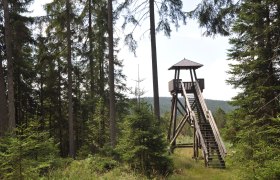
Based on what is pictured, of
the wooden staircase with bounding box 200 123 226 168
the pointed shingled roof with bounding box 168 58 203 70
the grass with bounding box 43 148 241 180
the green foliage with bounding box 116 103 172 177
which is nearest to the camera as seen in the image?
the grass with bounding box 43 148 241 180

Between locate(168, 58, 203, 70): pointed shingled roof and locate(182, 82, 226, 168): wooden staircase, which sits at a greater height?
locate(168, 58, 203, 70): pointed shingled roof

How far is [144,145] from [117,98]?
17.3 meters

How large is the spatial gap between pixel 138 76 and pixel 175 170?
7.26 meters

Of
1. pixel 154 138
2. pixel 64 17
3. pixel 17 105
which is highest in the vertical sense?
pixel 64 17

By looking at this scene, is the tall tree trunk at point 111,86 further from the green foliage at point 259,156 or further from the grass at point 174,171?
the green foliage at point 259,156

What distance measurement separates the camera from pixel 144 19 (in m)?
16.0

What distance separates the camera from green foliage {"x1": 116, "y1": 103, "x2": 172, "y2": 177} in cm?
1198

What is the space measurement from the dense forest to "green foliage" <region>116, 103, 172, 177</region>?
37 mm

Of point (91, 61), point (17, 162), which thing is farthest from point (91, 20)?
point (17, 162)

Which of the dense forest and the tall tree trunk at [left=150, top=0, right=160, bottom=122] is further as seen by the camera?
the tall tree trunk at [left=150, top=0, right=160, bottom=122]

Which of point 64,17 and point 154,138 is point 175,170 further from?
point 64,17

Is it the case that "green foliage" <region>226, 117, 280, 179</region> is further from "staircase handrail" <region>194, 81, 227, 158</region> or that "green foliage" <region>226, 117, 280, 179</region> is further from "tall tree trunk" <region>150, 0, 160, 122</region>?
"staircase handrail" <region>194, 81, 227, 158</region>

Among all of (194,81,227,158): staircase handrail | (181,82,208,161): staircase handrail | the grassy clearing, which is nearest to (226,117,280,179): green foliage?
the grassy clearing

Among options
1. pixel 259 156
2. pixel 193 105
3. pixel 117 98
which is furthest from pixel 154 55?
pixel 117 98
